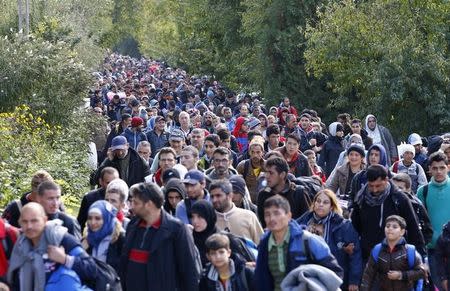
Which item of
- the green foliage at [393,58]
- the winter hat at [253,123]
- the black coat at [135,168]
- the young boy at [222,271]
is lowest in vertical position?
the young boy at [222,271]

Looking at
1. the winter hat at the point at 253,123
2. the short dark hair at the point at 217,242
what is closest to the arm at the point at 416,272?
the short dark hair at the point at 217,242

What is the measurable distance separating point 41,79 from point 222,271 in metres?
16.8

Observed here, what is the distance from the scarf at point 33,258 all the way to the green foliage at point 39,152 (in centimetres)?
659

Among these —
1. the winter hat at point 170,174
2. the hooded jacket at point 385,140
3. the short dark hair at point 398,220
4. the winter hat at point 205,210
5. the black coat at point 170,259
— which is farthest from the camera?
the hooded jacket at point 385,140

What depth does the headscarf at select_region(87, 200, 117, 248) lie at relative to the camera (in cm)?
956

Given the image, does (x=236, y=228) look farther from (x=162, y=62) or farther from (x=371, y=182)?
(x=162, y=62)

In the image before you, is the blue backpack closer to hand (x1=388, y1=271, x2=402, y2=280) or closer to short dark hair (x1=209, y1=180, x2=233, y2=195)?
hand (x1=388, y1=271, x2=402, y2=280)

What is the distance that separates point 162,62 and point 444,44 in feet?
242

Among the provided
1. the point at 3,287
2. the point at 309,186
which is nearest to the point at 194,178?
the point at 309,186

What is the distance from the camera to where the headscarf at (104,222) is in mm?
9562

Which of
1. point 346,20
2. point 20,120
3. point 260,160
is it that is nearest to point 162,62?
point 346,20

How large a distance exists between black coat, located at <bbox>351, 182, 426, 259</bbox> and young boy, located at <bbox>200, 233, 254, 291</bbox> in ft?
8.21

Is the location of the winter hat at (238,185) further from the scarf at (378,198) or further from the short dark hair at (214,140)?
the short dark hair at (214,140)

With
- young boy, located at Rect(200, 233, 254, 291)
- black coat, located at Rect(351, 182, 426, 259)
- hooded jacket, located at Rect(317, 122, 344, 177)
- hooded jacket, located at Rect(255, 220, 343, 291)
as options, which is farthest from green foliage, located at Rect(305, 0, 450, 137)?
hooded jacket, located at Rect(255, 220, 343, 291)
